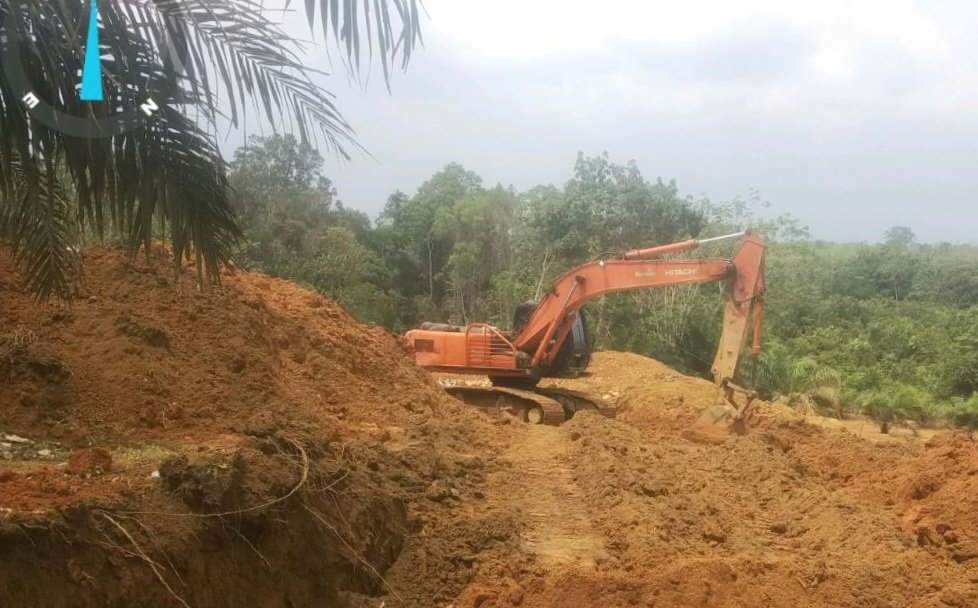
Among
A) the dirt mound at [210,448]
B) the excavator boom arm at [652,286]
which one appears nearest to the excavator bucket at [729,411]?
the excavator boom arm at [652,286]

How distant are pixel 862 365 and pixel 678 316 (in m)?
4.72

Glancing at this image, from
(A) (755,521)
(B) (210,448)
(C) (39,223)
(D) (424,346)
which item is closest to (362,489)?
(B) (210,448)

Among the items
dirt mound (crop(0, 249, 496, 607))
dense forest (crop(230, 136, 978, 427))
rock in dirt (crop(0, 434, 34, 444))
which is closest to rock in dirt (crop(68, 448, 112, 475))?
dirt mound (crop(0, 249, 496, 607))

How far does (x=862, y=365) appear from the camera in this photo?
22.6 meters

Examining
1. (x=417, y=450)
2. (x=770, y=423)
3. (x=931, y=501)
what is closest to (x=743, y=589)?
(x=931, y=501)

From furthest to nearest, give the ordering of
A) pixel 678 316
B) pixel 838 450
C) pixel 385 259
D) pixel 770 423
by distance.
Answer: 1. pixel 385 259
2. pixel 678 316
3. pixel 770 423
4. pixel 838 450

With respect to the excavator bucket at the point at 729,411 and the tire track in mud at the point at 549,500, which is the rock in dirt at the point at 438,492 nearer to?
the tire track in mud at the point at 549,500

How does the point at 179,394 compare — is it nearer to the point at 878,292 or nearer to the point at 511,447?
the point at 511,447

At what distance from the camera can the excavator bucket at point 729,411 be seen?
12812 millimetres

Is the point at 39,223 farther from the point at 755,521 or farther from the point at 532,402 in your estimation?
the point at 532,402

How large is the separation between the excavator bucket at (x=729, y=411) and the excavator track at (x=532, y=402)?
2.56 m

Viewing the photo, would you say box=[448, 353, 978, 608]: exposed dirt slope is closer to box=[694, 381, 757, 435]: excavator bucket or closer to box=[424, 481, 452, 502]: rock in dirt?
box=[694, 381, 757, 435]: excavator bucket

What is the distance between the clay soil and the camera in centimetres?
497

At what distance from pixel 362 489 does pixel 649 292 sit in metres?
20.4
